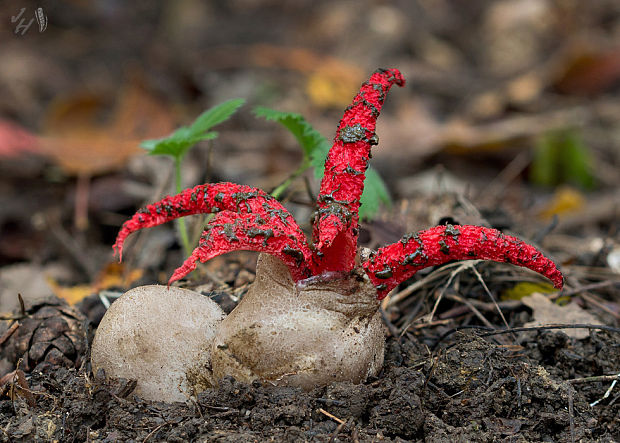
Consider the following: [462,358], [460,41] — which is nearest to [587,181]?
[460,41]

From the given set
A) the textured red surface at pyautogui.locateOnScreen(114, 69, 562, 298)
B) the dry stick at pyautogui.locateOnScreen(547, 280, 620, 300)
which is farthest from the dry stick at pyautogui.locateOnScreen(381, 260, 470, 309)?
the textured red surface at pyautogui.locateOnScreen(114, 69, 562, 298)

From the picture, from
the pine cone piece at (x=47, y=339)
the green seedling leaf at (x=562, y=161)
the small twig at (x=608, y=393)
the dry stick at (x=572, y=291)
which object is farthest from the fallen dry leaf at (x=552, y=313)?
the green seedling leaf at (x=562, y=161)

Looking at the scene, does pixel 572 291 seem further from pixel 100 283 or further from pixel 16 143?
pixel 16 143

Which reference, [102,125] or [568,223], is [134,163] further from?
[568,223]

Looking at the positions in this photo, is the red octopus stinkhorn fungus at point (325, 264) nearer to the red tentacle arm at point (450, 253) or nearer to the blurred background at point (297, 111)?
the red tentacle arm at point (450, 253)

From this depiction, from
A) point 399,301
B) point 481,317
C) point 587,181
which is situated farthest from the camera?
point 587,181

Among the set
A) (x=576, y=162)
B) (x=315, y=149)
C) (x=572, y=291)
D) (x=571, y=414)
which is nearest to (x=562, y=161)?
(x=576, y=162)

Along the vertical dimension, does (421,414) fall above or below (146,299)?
below

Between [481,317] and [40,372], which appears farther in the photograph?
[481,317]
